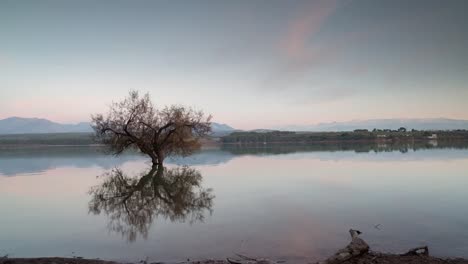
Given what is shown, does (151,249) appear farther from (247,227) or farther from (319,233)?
(319,233)

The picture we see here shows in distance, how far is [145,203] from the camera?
1591 cm

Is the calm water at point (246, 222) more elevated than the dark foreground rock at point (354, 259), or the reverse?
the dark foreground rock at point (354, 259)

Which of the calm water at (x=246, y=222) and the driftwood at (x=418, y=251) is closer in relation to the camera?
the driftwood at (x=418, y=251)

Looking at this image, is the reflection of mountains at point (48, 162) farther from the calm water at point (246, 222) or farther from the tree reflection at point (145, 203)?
the calm water at point (246, 222)

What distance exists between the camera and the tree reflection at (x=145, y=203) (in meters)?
12.1

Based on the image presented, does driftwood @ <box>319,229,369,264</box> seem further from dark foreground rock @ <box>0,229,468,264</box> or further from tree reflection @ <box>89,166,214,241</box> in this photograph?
tree reflection @ <box>89,166,214,241</box>

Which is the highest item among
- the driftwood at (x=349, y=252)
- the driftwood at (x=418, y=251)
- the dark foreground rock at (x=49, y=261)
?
the driftwood at (x=349, y=252)

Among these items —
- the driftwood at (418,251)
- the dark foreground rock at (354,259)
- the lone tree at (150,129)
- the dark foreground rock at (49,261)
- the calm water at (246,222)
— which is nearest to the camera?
the dark foreground rock at (354,259)

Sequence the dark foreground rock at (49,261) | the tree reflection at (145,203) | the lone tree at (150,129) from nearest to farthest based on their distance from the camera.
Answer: the dark foreground rock at (49,261), the tree reflection at (145,203), the lone tree at (150,129)

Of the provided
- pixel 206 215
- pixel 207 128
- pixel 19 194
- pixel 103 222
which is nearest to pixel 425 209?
pixel 206 215

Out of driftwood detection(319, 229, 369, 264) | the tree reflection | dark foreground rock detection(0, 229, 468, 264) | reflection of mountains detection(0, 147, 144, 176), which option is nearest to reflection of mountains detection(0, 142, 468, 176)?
reflection of mountains detection(0, 147, 144, 176)

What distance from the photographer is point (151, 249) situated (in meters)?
9.09

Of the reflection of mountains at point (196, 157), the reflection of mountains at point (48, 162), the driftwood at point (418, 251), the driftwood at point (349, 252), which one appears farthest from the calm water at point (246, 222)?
the reflection of mountains at point (196, 157)

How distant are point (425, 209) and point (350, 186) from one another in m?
6.74
